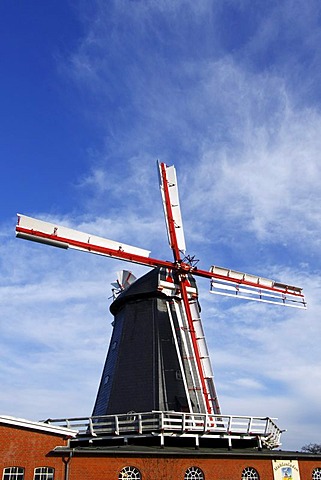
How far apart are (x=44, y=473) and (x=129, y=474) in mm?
3145

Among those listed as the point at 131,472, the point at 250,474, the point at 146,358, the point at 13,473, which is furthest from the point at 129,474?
the point at 146,358

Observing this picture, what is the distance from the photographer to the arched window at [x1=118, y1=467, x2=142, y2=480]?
18656 millimetres

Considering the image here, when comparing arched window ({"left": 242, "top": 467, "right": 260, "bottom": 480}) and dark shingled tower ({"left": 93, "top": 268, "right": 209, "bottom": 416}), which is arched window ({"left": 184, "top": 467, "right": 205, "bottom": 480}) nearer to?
arched window ({"left": 242, "top": 467, "right": 260, "bottom": 480})

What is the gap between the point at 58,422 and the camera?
20.2 meters

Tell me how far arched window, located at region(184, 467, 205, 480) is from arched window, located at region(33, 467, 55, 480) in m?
5.14

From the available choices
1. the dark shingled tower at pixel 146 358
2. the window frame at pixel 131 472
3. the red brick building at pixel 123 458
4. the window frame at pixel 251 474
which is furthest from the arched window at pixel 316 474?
the window frame at pixel 131 472

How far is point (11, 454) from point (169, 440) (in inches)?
257

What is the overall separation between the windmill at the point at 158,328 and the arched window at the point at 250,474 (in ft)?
10.1

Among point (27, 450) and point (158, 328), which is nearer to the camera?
point (27, 450)

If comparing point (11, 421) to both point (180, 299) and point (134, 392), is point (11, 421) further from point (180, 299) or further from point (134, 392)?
point (180, 299)

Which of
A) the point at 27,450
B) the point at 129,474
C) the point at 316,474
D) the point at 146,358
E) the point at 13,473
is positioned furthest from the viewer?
the point at 146,358

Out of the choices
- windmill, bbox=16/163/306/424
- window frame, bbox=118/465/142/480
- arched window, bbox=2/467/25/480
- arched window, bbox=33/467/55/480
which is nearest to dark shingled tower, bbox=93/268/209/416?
windmill, bbox=16/163/306/424

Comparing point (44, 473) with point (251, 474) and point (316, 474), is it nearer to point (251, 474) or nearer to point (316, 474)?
point (251, 474)

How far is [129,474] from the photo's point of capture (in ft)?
61.6
